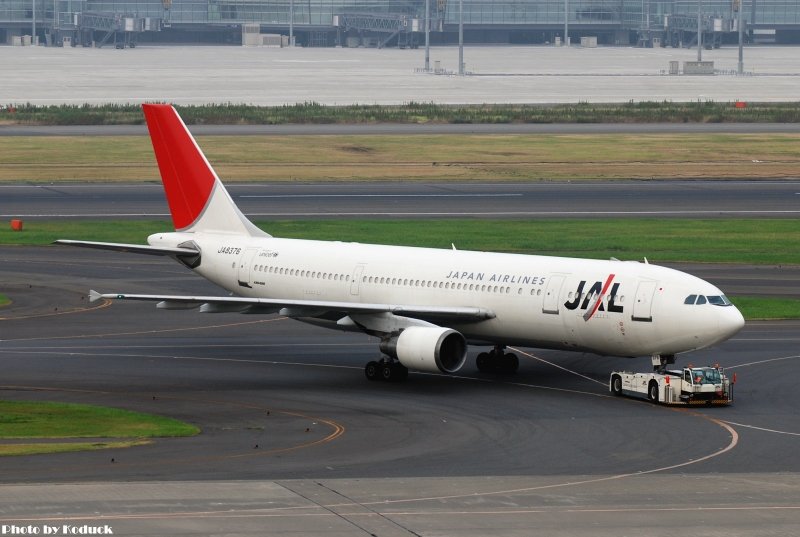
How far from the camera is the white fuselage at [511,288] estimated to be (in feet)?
164

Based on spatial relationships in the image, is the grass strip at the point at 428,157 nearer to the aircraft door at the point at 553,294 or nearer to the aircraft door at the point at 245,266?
the aircraft door at the point at 245,266

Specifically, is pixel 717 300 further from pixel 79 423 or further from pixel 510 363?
pixel 79 423

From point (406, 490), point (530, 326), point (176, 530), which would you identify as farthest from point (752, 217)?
point (176, 530)

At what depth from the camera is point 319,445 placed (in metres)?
42.6

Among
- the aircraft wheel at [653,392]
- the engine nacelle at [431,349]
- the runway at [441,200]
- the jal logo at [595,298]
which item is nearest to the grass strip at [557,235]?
the runway at [441,200]

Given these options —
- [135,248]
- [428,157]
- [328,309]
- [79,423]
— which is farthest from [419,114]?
[79,423]

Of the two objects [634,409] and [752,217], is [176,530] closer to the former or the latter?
[634,409]

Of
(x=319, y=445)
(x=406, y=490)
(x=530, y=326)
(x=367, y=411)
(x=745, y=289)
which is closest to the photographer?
(x=406, y=490)

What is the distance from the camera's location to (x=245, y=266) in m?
60.9

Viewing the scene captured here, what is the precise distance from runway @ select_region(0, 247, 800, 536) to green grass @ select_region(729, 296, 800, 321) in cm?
275

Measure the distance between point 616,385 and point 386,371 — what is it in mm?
8108

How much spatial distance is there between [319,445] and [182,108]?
137444 mm

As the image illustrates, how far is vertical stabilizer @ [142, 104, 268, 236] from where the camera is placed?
2474 inches

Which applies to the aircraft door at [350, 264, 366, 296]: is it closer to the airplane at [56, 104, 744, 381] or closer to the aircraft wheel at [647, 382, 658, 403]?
the airplane at [56, 104, 744, 381]
